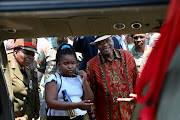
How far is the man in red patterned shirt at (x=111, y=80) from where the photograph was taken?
4.41 metres

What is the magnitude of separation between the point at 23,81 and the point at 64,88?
1.37 metres

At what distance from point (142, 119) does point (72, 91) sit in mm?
2329

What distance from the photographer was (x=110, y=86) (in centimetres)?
442

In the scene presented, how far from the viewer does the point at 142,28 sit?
2.79 metres

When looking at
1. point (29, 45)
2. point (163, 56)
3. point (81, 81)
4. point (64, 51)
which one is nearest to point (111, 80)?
point (81, 81)

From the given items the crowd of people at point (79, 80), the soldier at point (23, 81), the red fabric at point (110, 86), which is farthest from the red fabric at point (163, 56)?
the soldier at point (23, 81)

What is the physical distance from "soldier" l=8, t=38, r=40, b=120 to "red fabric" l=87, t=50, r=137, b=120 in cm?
101

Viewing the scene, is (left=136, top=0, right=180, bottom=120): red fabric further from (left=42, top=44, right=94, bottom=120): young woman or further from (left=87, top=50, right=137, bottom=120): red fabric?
(left=87, top=50, right=137, bottom=120): red fabric

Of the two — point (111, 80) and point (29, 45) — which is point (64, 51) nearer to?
point (111, 80)

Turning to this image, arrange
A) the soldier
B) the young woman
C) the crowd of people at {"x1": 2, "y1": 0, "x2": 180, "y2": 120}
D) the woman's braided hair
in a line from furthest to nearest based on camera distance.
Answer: the soldier
the woman's braided hair
the crowd of people at {"x1": 2, "y1": 0, "x2": 180, "y2": 120}
the young woman

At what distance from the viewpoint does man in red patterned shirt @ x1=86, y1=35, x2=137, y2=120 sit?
4.41m

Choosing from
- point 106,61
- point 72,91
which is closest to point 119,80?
point 106,61

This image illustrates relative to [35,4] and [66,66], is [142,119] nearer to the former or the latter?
[35,4]

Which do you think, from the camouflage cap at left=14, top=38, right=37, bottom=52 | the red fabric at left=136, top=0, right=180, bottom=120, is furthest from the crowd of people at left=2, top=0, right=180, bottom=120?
the red fabric at left=136, top=0, right=180, bottom=120
